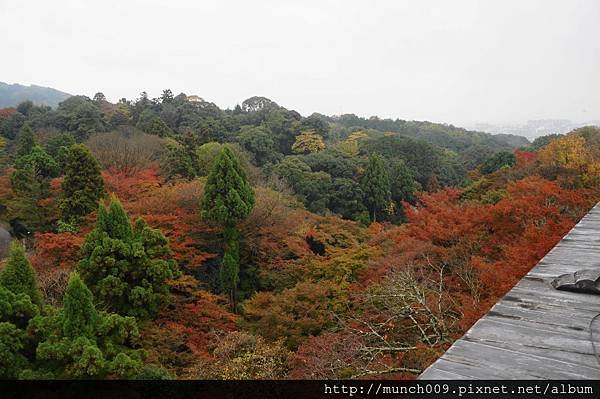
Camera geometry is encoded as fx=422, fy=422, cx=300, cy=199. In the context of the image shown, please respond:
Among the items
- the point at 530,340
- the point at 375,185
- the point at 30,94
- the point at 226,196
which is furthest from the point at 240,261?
the point at 30,94

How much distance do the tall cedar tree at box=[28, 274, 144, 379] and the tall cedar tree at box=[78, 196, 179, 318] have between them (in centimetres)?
236

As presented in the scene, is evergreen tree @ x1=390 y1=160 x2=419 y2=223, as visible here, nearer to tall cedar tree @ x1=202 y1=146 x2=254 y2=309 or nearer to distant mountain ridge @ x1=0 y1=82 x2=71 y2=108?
tall cedar tree @ x1=202 y1=146 x2=254 y2=309

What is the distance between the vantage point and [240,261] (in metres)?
17.3

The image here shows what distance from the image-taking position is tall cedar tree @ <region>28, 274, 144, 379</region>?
27.1ft

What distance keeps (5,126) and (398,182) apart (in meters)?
33.9

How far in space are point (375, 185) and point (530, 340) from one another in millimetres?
28718

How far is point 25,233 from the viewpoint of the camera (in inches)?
851

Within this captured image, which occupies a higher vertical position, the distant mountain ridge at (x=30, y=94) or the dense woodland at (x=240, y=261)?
the distant mountain ridge at (x=30, y=94)

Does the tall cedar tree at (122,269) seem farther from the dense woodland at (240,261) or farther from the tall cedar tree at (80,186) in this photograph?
the tall cedar tree at (80,186)

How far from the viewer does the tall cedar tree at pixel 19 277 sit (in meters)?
9.60

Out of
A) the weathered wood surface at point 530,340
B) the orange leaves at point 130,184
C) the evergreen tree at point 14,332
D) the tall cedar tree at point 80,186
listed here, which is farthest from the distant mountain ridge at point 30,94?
the weathered wood surface at point 530,340

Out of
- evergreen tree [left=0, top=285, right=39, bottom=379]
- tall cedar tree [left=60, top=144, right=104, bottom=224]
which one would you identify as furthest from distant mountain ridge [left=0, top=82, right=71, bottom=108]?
evergreen tree [left=0, top=285, right=39, bottom=379]

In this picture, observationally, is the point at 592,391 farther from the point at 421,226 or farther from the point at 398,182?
the point at 398,182

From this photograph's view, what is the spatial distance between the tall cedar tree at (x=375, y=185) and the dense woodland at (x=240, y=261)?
5.1 inches
